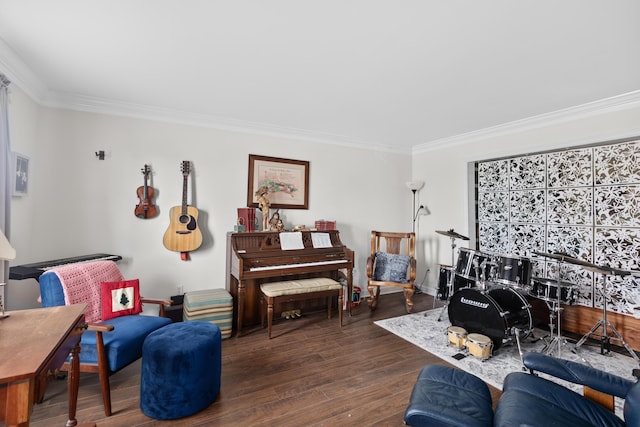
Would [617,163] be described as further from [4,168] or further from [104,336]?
[4,168]

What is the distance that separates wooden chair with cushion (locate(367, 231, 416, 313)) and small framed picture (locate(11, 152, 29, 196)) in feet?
12.7

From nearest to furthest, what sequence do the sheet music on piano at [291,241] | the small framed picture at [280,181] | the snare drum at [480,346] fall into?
the snare drum at [480,346] → the sheet music on piano at [291,241] → the small framed picture at [280,181]

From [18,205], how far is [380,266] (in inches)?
160

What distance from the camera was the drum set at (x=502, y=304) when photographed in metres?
2.72

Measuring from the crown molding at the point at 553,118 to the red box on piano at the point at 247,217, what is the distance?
325 centimetres

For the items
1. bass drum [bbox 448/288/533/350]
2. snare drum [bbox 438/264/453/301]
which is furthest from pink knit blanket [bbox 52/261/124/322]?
snare drum [bbox 438/264/453/301]

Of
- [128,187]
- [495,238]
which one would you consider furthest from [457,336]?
[128,187]

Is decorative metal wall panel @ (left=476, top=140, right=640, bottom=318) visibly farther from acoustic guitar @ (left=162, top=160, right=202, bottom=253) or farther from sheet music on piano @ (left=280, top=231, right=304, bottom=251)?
acoustic guitar @ (left=162, top=160, right=202, bottom=253)

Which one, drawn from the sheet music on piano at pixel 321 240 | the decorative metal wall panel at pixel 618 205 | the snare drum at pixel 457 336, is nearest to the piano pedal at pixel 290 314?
the sheet music on piano at pixel 321 240

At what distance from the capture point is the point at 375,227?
15.9 feet

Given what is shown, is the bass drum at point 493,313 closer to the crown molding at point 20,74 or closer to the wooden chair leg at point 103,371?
the wooden chair leg at point 103,371

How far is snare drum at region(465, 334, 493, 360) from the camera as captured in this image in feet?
8.81

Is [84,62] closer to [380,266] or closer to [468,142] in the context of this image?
[380,266]

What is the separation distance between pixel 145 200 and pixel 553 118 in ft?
16.1
